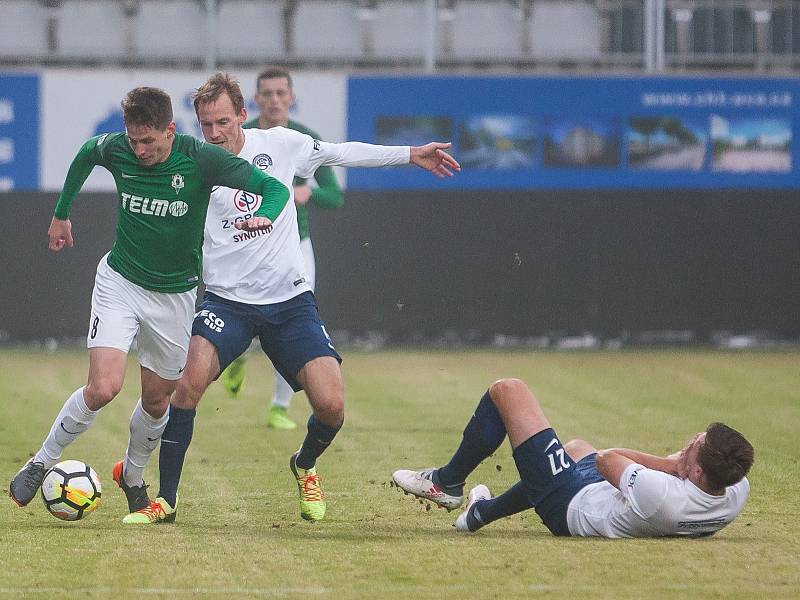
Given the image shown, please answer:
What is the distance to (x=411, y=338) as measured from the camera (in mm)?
18375

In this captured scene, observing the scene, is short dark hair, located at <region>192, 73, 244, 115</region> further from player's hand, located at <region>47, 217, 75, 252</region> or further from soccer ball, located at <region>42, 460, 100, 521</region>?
soccer ball, located at <region>42, 460, 100, 521</region>

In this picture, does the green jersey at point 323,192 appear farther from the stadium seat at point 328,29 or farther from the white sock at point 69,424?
the stadium seat at point 328,29

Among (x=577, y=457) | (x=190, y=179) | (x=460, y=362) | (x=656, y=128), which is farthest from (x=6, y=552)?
(x=656, y=128)

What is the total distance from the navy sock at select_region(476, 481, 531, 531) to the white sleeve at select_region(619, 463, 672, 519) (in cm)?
50

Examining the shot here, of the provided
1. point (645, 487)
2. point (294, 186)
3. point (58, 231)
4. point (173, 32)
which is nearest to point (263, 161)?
point (58, 231)

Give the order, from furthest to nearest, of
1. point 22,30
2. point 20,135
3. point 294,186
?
point 22,30 < point 20,135 < point 294,186

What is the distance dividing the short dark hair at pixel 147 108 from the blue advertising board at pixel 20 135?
10.8 meters

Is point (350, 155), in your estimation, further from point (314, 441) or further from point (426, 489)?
point (426, 489)

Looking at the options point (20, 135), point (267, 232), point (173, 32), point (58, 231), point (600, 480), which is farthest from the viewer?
point (173, 32)

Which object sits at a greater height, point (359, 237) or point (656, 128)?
point (656, 128)

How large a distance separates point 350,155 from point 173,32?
38.4ft

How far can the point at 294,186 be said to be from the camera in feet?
38.0

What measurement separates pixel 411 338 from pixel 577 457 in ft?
36.6

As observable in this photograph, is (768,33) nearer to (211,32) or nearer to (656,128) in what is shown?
(656,128)
